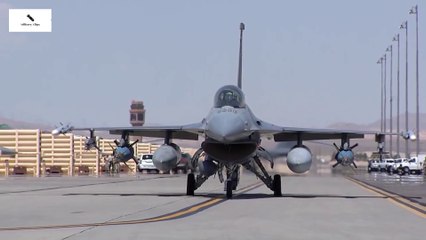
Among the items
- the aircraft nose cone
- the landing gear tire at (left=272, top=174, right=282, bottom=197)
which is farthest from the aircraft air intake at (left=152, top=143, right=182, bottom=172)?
the landing gear tire at (left=272, top=174, right=282, bottom=197)

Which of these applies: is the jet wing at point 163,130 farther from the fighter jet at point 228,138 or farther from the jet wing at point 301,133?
the jet wing at point 301,133

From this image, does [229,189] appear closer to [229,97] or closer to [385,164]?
[229,97]

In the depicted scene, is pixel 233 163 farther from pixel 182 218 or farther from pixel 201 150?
pixel 182 218

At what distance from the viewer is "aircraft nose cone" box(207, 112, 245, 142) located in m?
21.7

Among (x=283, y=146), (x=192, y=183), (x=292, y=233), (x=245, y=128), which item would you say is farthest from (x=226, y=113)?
(x=283, y=146)

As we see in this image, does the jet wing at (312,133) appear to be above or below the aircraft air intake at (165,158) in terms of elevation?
above

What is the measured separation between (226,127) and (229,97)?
1637 mm

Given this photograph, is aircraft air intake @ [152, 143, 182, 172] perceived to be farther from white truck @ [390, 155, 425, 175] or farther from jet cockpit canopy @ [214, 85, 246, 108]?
white truck @ [390, 155, 425, 175]

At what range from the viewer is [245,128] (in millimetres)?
22500

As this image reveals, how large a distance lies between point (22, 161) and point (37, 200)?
158 ft

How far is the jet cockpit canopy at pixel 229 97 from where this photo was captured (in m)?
23.0

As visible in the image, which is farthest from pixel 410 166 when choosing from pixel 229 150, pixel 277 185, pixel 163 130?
pixel 229 150

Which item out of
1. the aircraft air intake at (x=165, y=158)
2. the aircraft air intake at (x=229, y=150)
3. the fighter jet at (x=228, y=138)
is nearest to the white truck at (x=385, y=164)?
the fighter jet at (x=228, y=138)

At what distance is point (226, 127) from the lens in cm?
2172
